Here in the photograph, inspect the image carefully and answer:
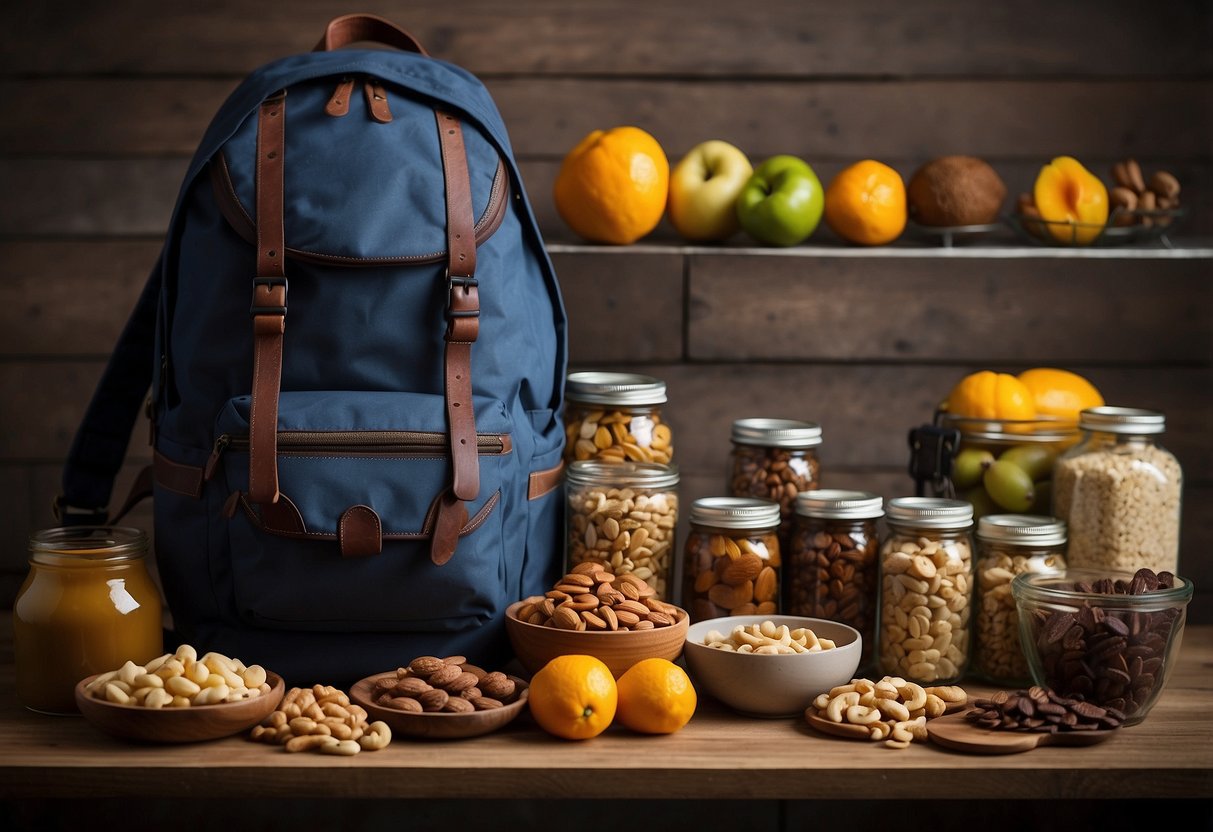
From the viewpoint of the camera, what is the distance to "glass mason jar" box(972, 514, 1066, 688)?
1188mm

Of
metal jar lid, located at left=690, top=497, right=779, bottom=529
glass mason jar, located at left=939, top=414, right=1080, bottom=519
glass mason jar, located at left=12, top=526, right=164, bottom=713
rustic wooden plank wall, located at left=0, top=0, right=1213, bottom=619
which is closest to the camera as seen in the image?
glass mason jar, located at left=12, top=526, right=164, bottom=713

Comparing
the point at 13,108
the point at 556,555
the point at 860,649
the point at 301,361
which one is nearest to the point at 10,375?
the point at 13,108

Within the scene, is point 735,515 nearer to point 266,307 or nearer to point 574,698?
point 574,698

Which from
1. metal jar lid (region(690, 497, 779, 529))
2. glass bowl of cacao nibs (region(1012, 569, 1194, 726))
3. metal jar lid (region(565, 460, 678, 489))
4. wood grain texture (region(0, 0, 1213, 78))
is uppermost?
wood grain texture (region(0, 0, 1213, 78))

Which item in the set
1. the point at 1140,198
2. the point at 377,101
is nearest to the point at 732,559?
the point at 377,101

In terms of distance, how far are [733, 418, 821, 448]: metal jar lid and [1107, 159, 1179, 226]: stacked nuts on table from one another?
47 cm

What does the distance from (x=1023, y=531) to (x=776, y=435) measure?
263 millimetres

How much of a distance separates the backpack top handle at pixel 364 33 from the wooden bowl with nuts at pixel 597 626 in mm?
604

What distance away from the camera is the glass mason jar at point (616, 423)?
1260 millimetres

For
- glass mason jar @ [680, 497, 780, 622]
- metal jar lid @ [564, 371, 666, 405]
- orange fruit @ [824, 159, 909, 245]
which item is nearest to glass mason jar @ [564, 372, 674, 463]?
metal jar lid @ [564, 371, 666, 405]

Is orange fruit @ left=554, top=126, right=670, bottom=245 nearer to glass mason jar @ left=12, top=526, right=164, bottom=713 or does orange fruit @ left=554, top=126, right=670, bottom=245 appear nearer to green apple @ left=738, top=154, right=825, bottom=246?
green apple @ left=738, top=154, right=825, bottom=246

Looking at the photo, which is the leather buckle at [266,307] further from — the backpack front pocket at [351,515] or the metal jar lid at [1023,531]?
the metal jar lid at [1023,531]

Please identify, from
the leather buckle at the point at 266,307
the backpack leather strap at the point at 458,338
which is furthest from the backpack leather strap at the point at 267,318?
the backpack leather strap at the point at 458,338

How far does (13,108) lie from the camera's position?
1.50 m
